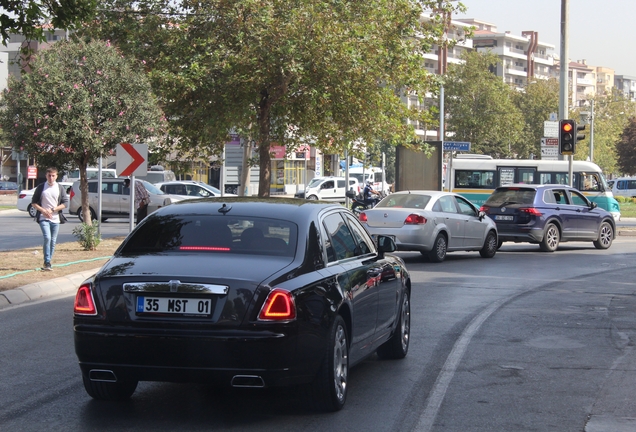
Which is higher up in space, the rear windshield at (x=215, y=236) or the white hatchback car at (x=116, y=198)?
the rear windshield at (x=215, y=236)

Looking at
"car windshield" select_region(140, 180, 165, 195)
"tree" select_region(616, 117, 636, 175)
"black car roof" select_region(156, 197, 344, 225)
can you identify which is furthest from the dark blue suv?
"tree" select_region(616, 117, 636, 175)

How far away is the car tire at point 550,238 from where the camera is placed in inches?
920

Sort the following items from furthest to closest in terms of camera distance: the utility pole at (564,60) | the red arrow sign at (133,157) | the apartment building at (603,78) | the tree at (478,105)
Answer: the apartment building at (603,78)
the tree at (478,105)
the utility pole at (564,60)
the red arrow sign at (133,157)

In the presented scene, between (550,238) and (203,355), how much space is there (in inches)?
747

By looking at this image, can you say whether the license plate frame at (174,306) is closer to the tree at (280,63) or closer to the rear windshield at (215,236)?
the rear windshield at (215,236)

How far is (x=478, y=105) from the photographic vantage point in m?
75.6

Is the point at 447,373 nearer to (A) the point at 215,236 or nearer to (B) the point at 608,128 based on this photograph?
(A) the point at 215,236

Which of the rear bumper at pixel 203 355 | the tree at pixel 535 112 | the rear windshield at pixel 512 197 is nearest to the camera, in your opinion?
the rear bumper at pixel 203 355

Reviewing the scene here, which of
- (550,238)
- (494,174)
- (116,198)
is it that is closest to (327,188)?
(494,174)

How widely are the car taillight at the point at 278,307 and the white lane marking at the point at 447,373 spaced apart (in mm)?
1135

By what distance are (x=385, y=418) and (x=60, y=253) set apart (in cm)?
1520

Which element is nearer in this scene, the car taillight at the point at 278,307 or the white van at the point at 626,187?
the car taillight at the point at 278,307

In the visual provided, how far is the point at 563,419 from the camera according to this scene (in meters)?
6.39

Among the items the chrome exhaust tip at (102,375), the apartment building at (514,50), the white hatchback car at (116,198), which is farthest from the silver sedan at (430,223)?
the apartment building at (514,50)
